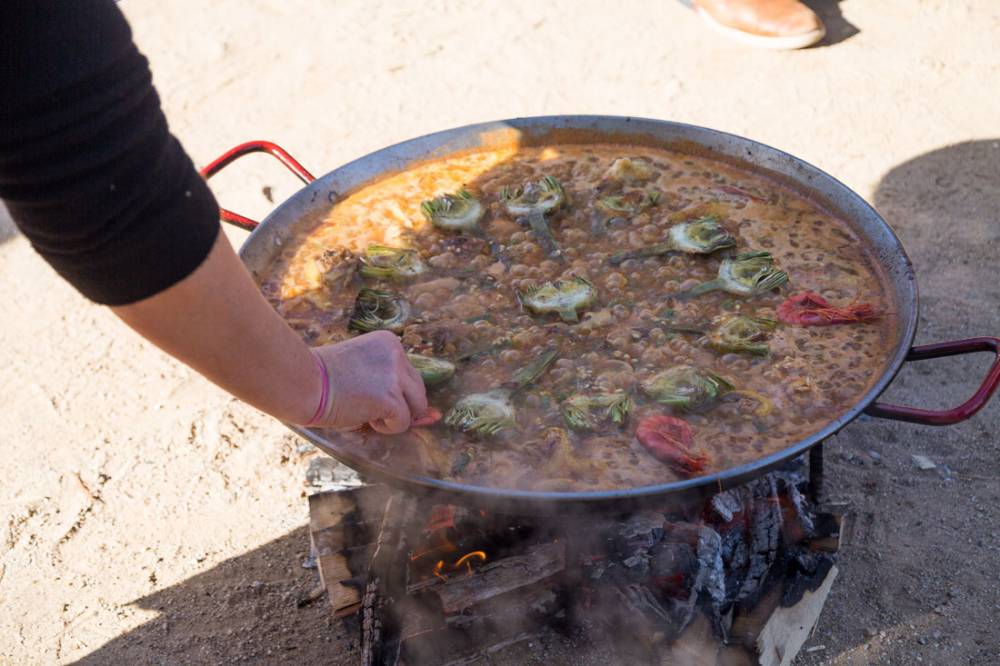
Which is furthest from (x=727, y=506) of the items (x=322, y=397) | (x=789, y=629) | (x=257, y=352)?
(x=257, y=352)

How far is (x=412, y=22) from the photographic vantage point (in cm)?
693

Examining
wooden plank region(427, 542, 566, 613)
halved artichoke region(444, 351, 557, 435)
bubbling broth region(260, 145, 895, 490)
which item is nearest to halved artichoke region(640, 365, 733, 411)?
bubbling broth region(260, 145, 895, 490)

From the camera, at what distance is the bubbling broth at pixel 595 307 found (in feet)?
6.90

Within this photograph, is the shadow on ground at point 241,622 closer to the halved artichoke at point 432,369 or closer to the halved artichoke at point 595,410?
the halved artichoke at point 432,369

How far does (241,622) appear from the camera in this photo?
117 inches

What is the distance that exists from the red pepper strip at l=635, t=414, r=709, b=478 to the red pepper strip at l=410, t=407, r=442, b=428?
1.70 ft

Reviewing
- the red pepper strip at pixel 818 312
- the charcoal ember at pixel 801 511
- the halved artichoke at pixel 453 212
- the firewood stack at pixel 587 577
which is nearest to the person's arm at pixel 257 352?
the firewood stack at pixel 587 577

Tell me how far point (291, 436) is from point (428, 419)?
1705 mm

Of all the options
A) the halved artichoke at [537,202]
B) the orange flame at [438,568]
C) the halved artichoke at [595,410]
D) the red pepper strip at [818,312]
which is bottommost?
the orange flame at [438,568]

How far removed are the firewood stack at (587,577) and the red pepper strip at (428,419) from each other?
430 millimetres

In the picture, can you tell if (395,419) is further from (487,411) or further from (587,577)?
(587,577)

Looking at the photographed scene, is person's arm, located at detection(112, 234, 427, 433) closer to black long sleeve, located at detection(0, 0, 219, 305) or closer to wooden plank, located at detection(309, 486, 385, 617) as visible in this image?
black long sleeve, located at detection(0, 0, 219, 305)

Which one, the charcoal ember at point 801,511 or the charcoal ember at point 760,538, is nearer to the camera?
the charcoal ember at point 760,538

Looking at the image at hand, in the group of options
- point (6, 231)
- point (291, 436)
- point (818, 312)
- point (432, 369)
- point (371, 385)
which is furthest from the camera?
point (6, 231)
